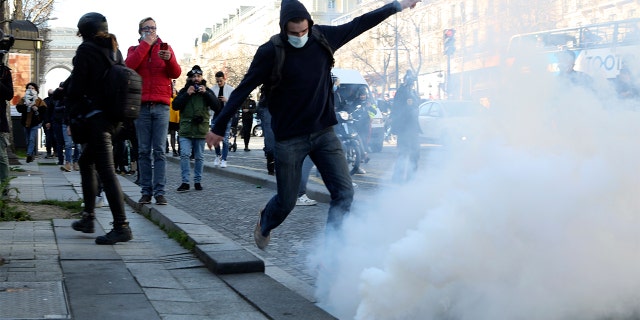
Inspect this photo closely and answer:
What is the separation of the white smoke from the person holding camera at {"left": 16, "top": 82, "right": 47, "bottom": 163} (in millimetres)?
16822

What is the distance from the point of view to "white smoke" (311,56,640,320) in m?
3.72

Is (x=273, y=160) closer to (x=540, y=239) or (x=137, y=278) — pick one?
(x=137, y=278)

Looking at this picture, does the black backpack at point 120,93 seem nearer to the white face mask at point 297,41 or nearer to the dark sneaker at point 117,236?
the dark sneaker at point 117,236

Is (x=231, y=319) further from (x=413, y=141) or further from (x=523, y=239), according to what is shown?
(x=413, y=141)

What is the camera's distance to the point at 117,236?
6270 mm

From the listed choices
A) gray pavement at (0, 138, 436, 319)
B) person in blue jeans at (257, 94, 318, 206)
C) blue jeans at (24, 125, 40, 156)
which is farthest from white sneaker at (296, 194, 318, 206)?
blue jeans at (24, 125, 40, 156)

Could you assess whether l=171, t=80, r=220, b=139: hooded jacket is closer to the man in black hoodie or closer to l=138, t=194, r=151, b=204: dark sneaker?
l=138, t=194, r=151, b=204: dark sneaker

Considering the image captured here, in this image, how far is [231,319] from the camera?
4.18m

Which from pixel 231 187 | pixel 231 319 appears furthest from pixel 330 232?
pixel 231 187

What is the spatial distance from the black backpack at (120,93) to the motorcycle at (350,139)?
25.6 feet

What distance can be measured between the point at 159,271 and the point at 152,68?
3663 millimetres

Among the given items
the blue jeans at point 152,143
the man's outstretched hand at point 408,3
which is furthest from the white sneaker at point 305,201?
the man's outstretched hand at point 408,3

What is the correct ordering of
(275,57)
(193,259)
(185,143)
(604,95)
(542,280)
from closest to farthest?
(542,280), (604,95), (275,57), (193,259), (185,143)

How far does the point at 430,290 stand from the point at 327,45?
64.1 inches
